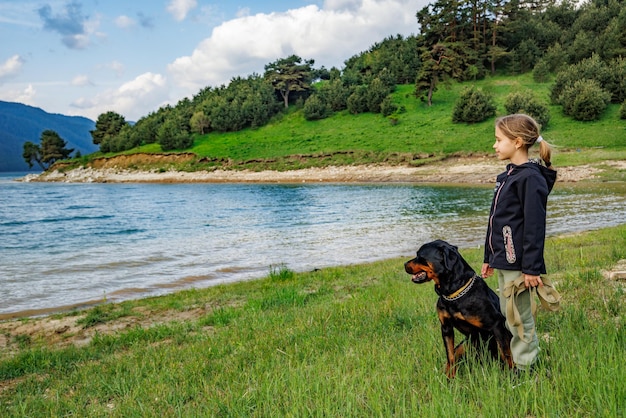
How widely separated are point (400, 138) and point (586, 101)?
2119cm

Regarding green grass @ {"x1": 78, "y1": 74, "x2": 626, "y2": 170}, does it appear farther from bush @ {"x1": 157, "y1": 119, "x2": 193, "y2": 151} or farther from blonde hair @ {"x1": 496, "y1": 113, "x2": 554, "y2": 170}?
blonde hair @ {"x1": 496, "y1": 113, "x2": 554, "y2": 170}

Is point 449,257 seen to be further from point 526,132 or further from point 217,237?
point 217,237

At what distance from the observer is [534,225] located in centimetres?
296

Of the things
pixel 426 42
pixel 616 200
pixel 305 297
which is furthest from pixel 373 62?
pixel 305 297

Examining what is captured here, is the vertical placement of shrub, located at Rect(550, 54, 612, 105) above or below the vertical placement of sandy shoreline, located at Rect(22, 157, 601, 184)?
above

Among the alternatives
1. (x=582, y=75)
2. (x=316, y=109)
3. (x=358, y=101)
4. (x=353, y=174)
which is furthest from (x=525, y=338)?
(x=316, y=109)

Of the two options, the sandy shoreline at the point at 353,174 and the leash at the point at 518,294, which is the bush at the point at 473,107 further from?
the leash at the point at 518,294

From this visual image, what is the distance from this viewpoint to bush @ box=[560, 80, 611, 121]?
48.0 m

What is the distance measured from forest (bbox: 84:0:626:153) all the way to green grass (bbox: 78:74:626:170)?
75.5 inches

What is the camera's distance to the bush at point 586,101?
48.0 m

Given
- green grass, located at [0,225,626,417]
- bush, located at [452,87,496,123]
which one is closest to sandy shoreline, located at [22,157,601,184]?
bush, located at [452,87,496,123]

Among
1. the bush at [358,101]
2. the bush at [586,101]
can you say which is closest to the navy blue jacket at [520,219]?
the bush at [586,101]

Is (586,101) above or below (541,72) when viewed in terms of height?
below

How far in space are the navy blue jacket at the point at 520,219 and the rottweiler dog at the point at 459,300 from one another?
256 millimetres
